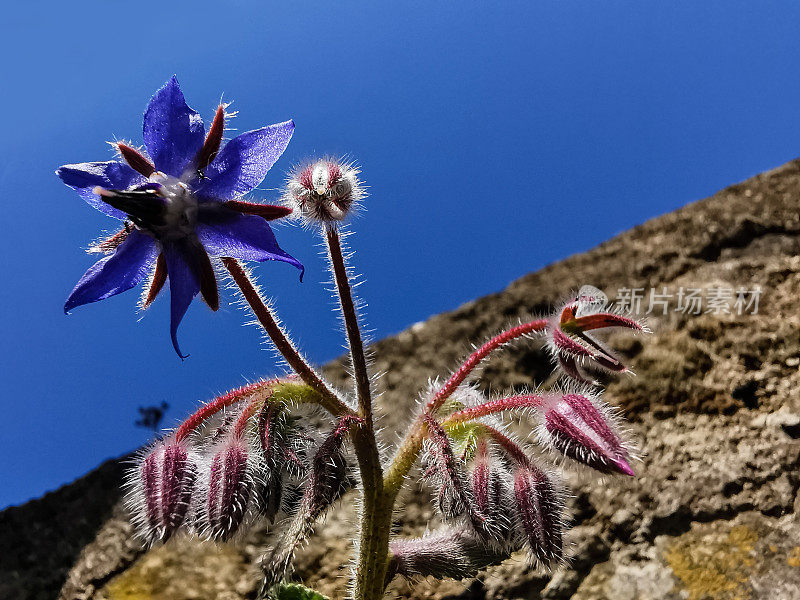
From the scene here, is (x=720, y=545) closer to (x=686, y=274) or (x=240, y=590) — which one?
(x=686, y=274)

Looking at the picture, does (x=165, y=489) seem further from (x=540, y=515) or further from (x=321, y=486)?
(x=540, y=515)

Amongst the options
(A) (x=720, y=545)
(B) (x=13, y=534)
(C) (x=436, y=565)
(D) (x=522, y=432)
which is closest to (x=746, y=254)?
(D) (x=522, y=432)

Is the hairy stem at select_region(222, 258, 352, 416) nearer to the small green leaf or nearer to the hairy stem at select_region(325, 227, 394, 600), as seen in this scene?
the hairy stem at select_region(325, 227, 394, 600)

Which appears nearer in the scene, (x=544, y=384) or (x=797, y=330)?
(x=797, y=330)

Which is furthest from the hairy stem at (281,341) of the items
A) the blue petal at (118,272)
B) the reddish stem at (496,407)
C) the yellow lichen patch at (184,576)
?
the yellow lichen patch at (184,576)

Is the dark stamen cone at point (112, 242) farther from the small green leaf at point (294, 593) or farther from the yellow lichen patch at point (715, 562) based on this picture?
the yellow lichen patch at point (715, 562)

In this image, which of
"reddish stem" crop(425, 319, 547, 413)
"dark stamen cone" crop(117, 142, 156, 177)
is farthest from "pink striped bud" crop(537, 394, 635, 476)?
"dark stamen cone" crop(117, 142, 156, 177)

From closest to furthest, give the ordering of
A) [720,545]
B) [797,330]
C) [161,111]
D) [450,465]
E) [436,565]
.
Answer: [161,111] < [450,465] < [436,565] < [720,545] < [797,330]
